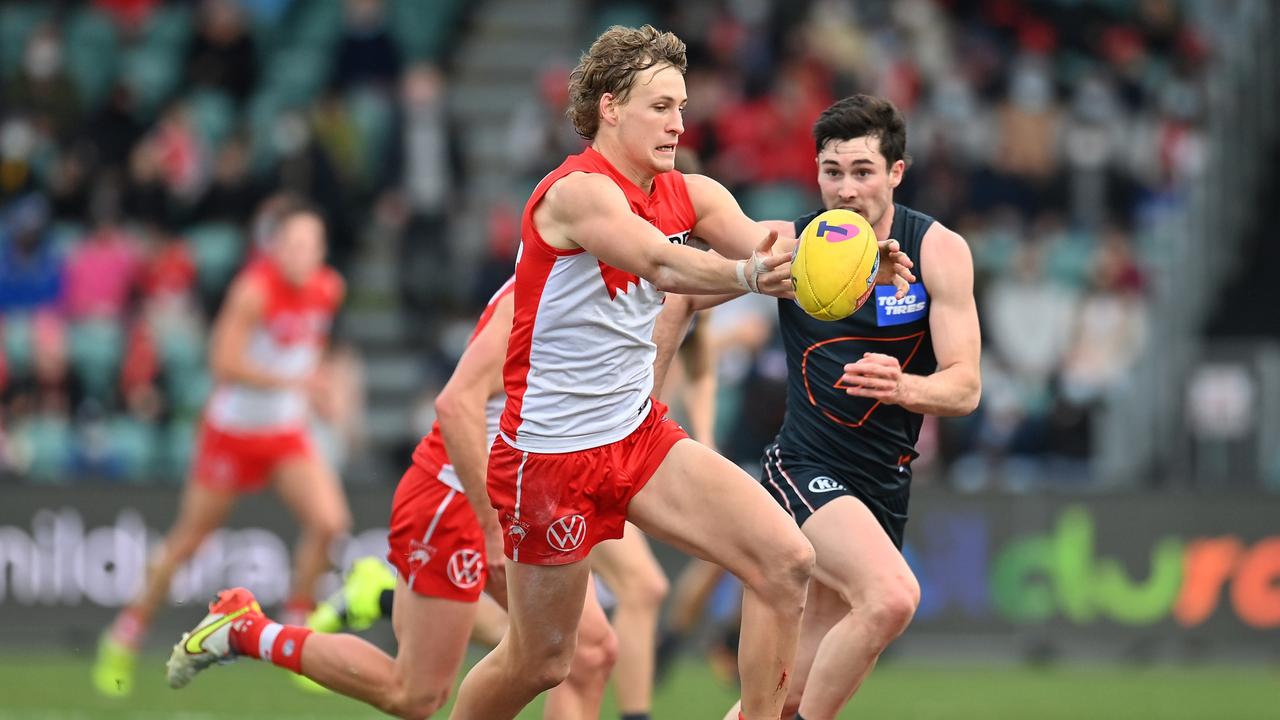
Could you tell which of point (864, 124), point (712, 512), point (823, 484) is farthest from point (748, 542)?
point (864, 124)

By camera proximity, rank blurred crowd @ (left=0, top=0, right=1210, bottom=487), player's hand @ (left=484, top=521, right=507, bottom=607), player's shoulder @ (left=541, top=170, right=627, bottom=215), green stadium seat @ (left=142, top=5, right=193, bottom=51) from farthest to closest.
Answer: green stadium seat @ (left=142, top=5, right=193, bottom=51), blurred crowd @ (left=0, top=0, right=1210, bottom=487), player's hand @ (left=484, top=521, right=507, bottom=607), player's shoulder @ (left=541, top=170, right=627, bottom=215)

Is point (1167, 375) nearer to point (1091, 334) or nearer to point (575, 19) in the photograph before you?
point (1091, 334)

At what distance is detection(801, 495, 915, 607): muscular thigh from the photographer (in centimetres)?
730

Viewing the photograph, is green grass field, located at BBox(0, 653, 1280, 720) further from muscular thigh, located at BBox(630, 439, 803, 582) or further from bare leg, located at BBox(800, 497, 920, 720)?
muscular thigh, located at BBox(630, 439, 803, 582)

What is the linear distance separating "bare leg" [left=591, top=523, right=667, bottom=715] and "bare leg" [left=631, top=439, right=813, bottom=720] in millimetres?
1716

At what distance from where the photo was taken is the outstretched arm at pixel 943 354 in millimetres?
Answer: 7023

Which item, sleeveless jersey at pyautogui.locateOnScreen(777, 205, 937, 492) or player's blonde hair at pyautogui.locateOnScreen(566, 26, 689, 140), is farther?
sleeveless jersey at pyautogui.locateOnScreen(777, 205, 937, 492)

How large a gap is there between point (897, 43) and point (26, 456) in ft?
31.5

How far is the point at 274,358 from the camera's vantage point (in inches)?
493

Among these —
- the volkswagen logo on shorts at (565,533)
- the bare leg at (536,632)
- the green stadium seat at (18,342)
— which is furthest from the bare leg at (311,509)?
the volkswagen logo on shorts at (565,533)

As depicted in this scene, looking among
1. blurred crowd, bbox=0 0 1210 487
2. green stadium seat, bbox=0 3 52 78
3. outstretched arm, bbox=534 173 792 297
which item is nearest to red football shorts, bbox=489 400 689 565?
outstretched arm, bbox=534 173 792 297

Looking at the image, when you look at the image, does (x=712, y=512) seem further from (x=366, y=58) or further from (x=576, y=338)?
(x=366, y=58)

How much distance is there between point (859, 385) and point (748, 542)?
1.01 m

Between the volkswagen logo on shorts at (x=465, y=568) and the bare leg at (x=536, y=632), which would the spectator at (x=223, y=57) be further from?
the bare leg at (x=536, y=632)
